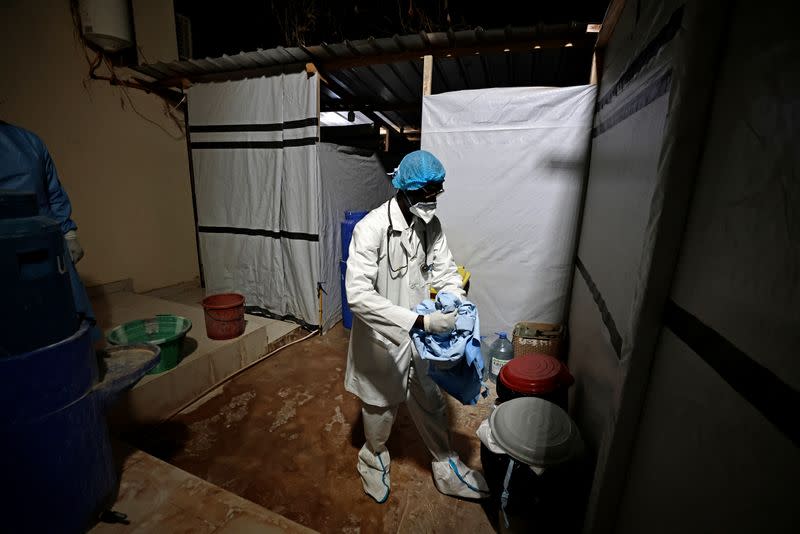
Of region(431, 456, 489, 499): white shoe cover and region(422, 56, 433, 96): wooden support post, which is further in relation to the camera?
region(422, 56, 433, 96): wooden support post

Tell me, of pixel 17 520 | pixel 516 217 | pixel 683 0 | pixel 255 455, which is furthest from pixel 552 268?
pixel 17 520

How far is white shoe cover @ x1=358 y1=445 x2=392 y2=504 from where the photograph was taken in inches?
77.8

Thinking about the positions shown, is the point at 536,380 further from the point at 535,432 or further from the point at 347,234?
the point at 347,234

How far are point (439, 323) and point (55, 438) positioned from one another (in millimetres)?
1531

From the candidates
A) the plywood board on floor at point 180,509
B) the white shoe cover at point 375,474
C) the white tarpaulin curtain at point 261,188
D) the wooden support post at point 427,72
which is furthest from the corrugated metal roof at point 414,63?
the plywood board on floor at point 180,509

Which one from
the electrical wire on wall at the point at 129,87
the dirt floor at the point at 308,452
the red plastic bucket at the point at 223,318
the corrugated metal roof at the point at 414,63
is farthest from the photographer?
the electrical wire on wall at the point at 129,87

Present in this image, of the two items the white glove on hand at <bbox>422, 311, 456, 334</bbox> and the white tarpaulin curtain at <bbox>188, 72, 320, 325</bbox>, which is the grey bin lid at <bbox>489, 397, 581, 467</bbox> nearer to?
the white glove on hand at <bbox>422, 311, 456, 334</bbox>

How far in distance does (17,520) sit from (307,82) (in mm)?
3720

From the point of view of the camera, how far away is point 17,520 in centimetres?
117

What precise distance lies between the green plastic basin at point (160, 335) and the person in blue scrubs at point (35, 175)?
0.56ft

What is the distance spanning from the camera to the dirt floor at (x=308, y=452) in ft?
6.22

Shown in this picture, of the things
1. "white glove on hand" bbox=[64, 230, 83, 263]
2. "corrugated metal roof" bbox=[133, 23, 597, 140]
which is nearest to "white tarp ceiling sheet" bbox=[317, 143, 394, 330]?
"corrugated metal roof" bbox=[133, 23, 597, 140]

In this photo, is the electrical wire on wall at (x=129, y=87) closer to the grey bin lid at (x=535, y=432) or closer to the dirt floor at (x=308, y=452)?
the dirt floor at (x=308, y=452)

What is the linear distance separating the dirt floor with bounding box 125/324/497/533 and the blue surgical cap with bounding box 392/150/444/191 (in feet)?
5.94
